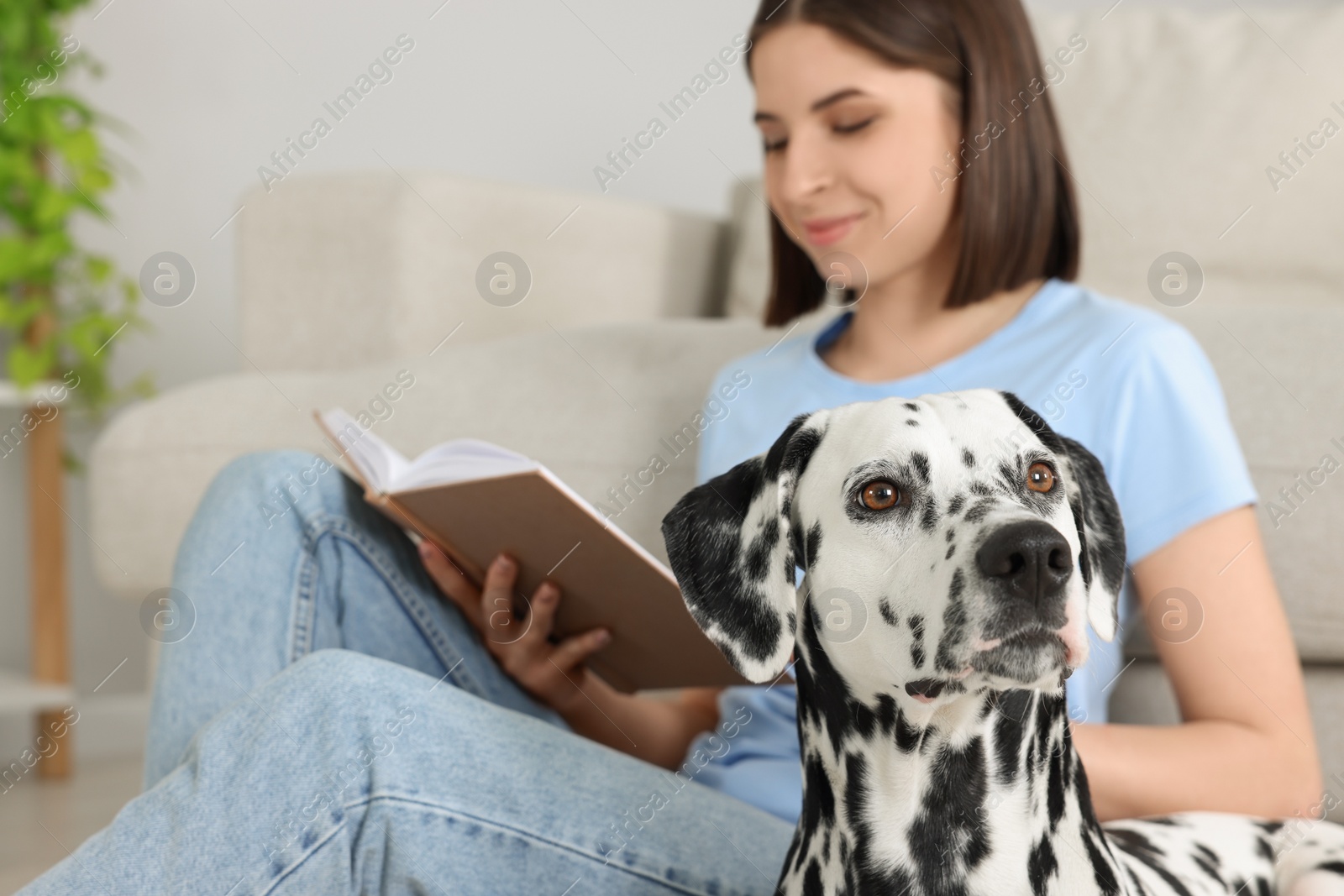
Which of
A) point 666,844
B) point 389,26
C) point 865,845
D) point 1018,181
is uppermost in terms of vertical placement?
point 389,26

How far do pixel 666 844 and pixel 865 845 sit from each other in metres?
0.26

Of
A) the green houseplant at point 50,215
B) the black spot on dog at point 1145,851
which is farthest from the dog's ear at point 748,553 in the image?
the green houseplant at point 50,215

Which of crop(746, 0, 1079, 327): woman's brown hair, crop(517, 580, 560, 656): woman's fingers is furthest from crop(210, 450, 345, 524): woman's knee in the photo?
crop(746, 0, 1079, 327): woman's brown hair

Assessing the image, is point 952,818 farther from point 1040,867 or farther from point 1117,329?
point 1117,329

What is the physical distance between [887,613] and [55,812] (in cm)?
250

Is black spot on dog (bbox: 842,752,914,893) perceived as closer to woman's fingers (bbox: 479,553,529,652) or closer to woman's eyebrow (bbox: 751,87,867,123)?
woman's fingers (bbox: 479,553,529,652)

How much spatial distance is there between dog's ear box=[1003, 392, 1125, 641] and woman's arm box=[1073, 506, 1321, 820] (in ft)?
0.87

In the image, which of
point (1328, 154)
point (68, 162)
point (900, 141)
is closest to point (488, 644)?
point (900, 141)

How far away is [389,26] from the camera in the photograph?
3.27 metres

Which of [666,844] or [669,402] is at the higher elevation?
[669,402]

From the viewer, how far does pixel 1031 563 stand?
0.72 meters

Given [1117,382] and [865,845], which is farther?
[1117,382]

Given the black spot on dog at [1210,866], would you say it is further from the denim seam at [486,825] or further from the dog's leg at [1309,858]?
the denim seam at [486,825]

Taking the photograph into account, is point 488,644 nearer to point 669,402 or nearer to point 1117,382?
point 669,402
